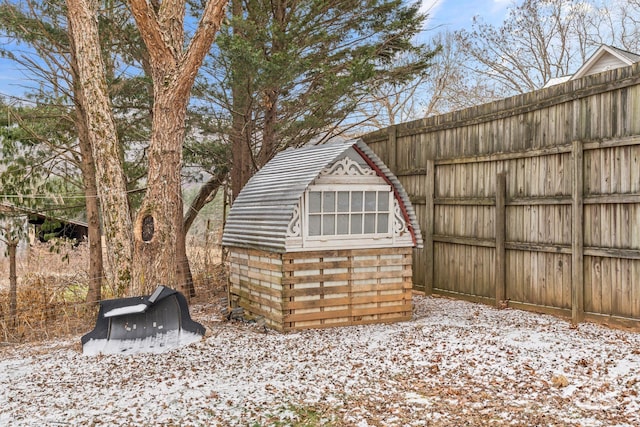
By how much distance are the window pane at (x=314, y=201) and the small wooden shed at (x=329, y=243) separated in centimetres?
1

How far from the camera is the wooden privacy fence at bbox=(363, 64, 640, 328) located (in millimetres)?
6355

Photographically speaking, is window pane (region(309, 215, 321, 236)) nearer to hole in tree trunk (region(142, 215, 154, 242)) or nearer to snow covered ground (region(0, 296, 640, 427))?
snow covered ground (region(0, 296, 640, 427))

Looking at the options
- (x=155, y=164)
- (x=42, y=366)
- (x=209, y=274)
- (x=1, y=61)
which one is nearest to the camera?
(x=42, y=366)

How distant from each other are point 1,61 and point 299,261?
6.95 metres

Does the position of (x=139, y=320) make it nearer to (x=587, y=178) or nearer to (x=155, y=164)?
(x=155, y=164)

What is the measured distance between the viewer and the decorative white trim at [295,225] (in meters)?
6.82

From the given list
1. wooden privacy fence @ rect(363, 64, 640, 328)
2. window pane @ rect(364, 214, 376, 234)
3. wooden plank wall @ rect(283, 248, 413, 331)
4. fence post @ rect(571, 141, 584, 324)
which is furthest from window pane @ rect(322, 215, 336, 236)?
fence post @ rect(571, 141, 584, 324)

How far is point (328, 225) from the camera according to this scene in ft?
23.3

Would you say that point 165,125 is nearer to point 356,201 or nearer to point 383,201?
point 356,201

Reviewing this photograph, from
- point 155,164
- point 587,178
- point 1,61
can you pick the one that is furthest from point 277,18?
point 587,178

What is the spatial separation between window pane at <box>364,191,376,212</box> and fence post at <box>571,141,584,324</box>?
2.52 meters

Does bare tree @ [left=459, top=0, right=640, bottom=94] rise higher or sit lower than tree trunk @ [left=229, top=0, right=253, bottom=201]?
higher

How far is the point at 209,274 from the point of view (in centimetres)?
1138

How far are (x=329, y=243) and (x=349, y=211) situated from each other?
534mm
